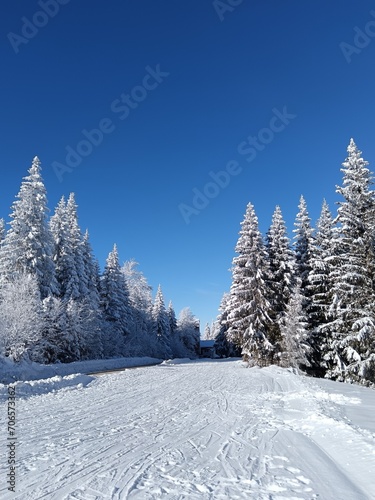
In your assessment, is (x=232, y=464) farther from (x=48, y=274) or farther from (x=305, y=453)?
(x=48, y=274)

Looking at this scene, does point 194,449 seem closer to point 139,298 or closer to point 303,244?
point 303,244

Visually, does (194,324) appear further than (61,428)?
Yes

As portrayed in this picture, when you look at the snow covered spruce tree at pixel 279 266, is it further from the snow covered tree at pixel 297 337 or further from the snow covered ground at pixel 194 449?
the snow covered ground at pixel 194 449

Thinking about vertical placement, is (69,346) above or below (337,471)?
above

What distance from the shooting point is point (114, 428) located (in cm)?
736

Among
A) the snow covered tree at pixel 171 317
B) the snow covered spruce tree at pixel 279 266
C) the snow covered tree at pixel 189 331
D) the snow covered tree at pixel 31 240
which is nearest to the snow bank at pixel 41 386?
the snow covered tree at pixel 31 240

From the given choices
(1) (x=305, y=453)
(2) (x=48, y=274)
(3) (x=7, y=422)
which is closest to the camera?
(1) (x=305, y=453)

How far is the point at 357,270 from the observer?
18.5m

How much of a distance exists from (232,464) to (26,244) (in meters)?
29.2

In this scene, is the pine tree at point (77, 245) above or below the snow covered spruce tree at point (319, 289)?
above

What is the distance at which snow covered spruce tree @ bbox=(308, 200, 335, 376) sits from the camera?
80.4ft

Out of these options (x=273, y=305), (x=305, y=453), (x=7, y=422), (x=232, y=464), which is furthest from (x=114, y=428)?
(x=273, y=305)

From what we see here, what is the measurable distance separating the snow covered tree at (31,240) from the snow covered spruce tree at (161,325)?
103 ft

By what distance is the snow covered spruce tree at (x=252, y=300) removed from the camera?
92.9ft
